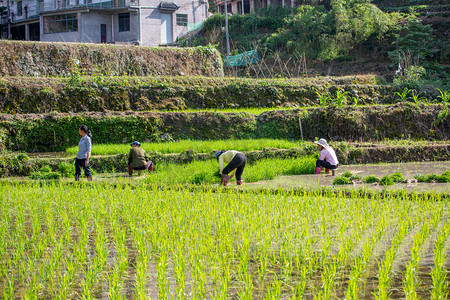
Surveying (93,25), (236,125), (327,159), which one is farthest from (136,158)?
(93,25)

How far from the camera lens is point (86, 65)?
707 inches

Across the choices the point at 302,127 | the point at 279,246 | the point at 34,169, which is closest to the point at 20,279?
the point at 279,246

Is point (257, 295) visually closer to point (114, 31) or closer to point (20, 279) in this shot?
point (20, 279)

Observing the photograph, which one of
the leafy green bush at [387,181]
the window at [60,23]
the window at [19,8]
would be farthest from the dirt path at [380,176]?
the window at [19,8]

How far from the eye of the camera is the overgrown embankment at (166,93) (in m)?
14.0

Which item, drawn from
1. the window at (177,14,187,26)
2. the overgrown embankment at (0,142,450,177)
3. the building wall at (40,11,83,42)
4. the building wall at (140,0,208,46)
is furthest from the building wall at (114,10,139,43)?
the overgrown embankment at (0,142,450,177)

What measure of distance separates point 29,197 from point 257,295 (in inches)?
188

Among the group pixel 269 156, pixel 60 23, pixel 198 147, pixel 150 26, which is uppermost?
pixel 60 23

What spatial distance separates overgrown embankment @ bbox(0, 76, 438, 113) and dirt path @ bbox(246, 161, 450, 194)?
3749 millimetres

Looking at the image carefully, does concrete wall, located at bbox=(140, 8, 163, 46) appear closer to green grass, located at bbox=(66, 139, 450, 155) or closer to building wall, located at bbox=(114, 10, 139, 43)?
building wall, located at bbox=(114, 10, 139, 43)

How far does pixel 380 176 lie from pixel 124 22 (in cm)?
2527

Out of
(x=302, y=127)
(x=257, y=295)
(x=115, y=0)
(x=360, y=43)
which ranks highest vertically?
(x=115, y=0)

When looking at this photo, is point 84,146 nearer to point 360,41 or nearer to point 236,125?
point 236,125

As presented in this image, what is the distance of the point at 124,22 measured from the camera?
3036 cm
